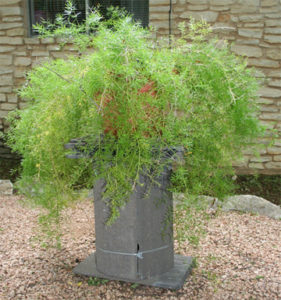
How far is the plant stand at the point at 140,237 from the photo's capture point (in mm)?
2084

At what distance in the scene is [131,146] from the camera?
182 cm

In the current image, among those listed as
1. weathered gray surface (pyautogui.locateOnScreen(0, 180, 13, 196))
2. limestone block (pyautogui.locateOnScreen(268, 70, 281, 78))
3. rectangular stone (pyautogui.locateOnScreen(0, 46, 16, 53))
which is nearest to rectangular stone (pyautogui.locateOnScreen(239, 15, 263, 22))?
limestone block (pyautogui.locateOnScreen(268, 70, 281, 78))

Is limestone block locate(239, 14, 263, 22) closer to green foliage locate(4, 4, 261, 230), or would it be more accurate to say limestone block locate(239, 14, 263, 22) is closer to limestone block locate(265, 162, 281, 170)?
limestone block locate(265, 162, 281, 170)

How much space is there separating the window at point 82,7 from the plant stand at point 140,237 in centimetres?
325

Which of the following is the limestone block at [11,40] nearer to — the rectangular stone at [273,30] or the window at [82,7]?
the window at [82,7]

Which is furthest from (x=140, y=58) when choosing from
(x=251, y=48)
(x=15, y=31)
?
(x=15, y=31)

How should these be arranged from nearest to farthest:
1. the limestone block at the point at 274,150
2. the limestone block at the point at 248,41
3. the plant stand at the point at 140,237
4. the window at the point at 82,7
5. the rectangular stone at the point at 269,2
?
the plant stand at the point at 140,237, the rectangular stone at the point at 269,2, the limestone block at the point at 248,41, the limestone block at the point at 274,150, the window at the point at 82,7

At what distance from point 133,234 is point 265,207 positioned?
214 centimetres

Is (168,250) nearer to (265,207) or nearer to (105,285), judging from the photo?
(105,285)

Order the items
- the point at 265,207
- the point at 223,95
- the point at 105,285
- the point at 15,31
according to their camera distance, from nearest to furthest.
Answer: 1. the point at 223,95
2. the point at 105,285
3. the point at 265,207
4. the point at 15,31

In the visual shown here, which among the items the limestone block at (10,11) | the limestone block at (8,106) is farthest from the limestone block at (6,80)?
the limestone block at (10,11)

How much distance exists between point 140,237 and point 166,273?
1.16ft

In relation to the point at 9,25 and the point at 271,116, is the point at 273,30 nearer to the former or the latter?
the point at 271,116

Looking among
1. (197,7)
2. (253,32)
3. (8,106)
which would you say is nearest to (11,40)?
(8,106)
